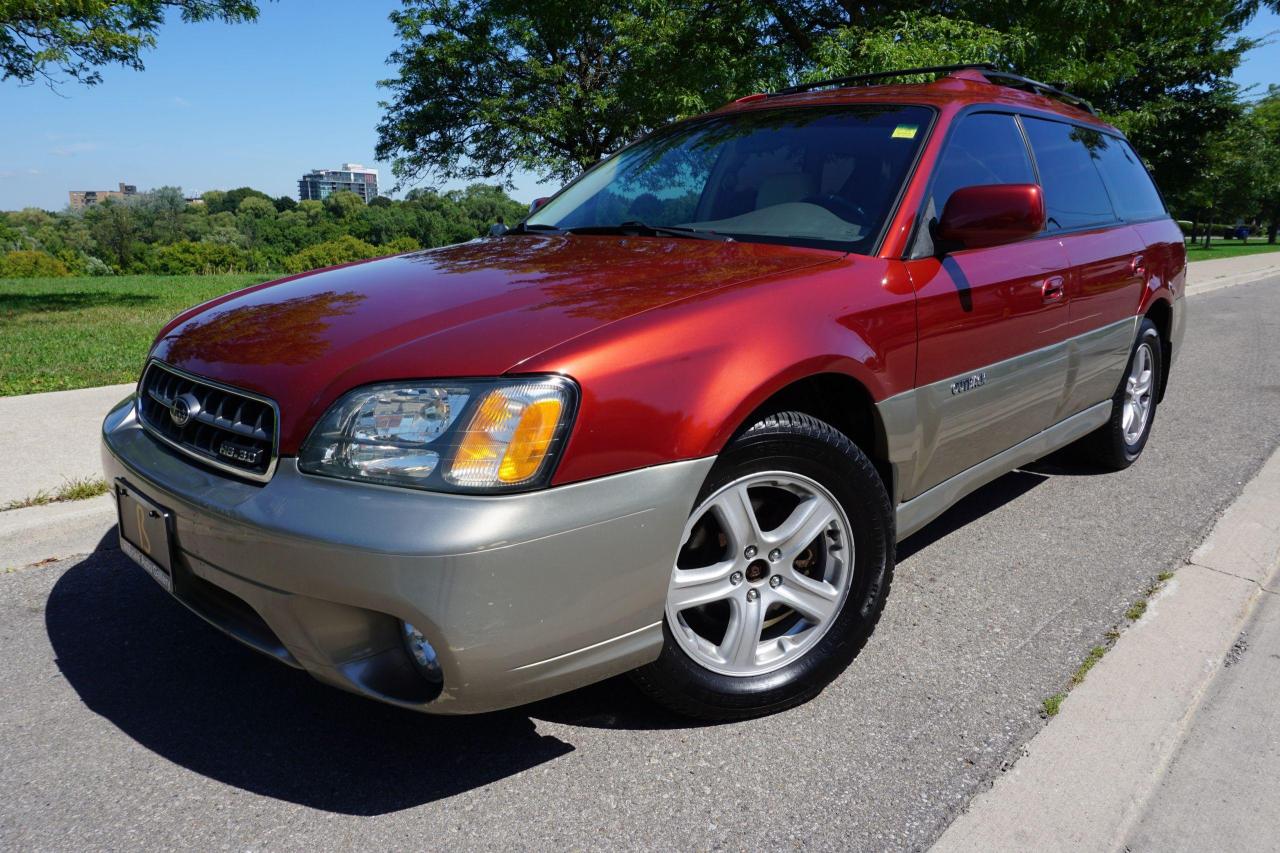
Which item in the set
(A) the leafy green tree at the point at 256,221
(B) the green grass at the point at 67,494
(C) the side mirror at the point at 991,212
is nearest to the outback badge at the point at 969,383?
(C) the side mirror at the point at 991,212

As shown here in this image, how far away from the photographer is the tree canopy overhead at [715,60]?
10312 millimetres

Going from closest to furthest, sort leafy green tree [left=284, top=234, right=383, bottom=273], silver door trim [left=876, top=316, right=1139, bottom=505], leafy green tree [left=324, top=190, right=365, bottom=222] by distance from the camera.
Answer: silver door trim [left=876, top=316, right=1139, bottom=505] < leafy green tree [left=284, top=234, right=383, bottom=273] < leafy green tree [left=324, top=190, right=365, bottom=222]

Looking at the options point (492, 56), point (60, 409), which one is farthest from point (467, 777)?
point (492, 56)

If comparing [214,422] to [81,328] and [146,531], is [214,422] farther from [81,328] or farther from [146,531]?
[81,328]

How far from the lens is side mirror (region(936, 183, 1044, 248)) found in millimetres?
2727

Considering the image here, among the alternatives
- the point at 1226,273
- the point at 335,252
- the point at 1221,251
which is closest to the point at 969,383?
the point at 1226,273

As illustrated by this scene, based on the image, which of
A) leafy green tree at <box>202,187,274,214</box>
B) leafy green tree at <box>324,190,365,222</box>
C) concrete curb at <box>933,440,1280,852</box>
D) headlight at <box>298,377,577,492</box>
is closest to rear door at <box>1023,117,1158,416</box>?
concrete curb at <box>933,440,1280,852</box>

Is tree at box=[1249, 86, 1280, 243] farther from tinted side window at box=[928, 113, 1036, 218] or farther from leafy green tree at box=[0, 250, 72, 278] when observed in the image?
leafy green tree at box=[0, 250, 72, 278]

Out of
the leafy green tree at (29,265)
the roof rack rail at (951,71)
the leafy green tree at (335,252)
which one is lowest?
the leafy green tree at (29,265)

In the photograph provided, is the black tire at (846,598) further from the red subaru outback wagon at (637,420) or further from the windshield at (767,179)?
the windshield at (767,179)

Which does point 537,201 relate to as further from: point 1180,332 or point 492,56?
point 492,56

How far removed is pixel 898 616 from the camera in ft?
10.0

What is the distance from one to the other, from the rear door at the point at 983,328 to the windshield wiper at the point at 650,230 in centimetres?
65

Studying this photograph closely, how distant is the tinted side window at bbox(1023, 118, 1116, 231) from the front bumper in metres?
2.44
